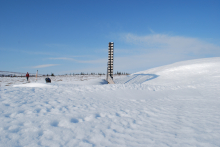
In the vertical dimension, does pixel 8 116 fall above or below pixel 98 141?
above

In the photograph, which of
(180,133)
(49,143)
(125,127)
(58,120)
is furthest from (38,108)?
(180,133)

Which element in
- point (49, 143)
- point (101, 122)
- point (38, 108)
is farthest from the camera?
point (38, 108)

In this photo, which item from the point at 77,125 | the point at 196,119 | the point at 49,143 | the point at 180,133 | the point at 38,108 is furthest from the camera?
the point at 38,108

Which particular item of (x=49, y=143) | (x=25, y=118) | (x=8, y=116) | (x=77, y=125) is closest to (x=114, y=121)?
(x=77, y=125)

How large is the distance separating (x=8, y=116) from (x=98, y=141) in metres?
2.63

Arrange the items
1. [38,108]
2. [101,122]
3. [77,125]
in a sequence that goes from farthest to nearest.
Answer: [38,108] → [101,122] → [77,125]

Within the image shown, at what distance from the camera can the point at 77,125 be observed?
11.1 ft

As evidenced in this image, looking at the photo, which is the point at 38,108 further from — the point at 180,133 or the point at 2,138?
the point at 180,133

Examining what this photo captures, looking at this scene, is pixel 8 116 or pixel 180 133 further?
pixel 8 116

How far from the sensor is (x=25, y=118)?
3531 mm

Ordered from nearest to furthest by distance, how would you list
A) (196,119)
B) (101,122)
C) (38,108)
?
1. (101,122)
2. (196,119)
3. (38,108)

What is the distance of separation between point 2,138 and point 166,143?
3.24m

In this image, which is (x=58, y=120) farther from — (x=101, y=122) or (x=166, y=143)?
(x=166, y=143)

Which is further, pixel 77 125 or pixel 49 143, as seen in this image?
pixel 77 125
